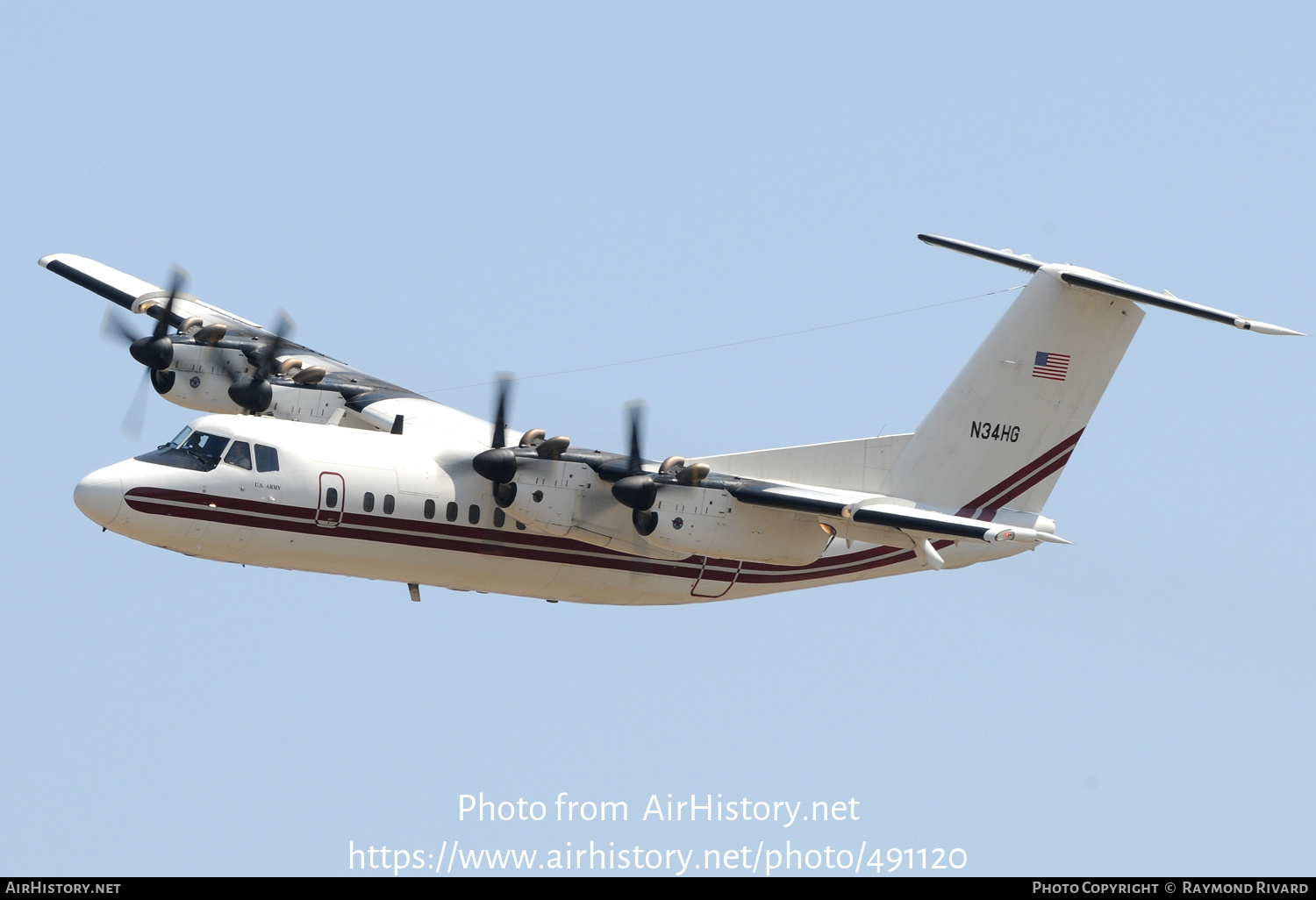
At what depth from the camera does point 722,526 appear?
25.3 meters

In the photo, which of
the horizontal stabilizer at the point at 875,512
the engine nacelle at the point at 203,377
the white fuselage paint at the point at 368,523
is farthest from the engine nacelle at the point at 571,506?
the engine nacelle at the point at 203,377

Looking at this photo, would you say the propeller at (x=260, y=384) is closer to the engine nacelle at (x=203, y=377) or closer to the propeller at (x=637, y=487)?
the engine nacelle at (x=203, y=377)

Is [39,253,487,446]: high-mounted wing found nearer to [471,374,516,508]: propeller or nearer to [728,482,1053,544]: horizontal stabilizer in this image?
[471,374,516,508]: propeller

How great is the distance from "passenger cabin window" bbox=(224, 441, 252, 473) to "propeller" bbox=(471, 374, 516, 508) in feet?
10.3

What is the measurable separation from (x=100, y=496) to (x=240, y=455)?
1.96m

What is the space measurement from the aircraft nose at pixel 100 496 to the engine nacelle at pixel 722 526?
7.32 metres

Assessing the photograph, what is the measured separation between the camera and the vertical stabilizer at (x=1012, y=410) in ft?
89.2

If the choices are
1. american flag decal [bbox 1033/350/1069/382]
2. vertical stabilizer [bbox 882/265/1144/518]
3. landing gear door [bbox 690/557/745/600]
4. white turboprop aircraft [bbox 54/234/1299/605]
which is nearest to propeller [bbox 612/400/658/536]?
white turboprop aircraft [bbox 54/234/1299/605]

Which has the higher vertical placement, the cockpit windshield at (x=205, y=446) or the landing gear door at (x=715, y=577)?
the cockpit windshield at (x=205, y=446)

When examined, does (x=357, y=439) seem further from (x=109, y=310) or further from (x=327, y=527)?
(x=109, y=310)

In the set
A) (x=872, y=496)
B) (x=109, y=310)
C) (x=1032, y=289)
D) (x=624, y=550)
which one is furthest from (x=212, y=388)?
(x=1032, y=289)

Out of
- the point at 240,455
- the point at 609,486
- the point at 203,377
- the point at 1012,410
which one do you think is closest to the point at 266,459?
the point at 240,455

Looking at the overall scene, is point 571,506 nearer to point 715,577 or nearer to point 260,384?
point 715,577

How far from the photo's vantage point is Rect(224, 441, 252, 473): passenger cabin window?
24.3 metres
